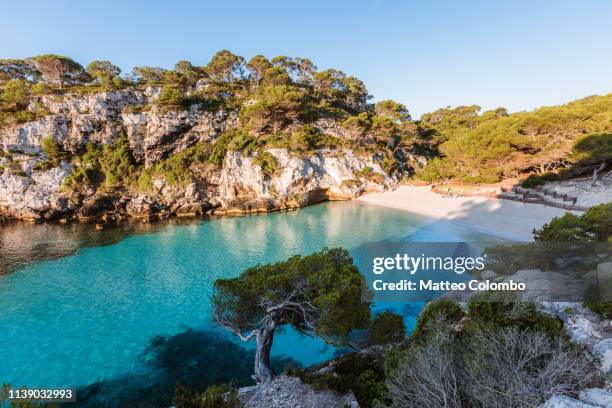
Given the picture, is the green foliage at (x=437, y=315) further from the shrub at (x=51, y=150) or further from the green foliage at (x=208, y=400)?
the shrub at (x=51, y=150)

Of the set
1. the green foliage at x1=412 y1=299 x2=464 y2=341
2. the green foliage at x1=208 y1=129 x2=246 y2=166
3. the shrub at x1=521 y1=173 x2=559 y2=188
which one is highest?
the green foliage at x1=208 y1=129 x2=246 y2=166

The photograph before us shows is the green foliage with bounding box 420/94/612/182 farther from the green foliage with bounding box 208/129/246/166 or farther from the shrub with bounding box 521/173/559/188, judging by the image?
the green foliage with bounding box 208/129/246/166

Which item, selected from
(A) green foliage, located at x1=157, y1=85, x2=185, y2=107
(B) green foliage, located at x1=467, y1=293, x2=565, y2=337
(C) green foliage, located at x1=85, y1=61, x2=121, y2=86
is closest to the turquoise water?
(B) green foliage, located at x1=467, y1=293, x2=565, y2=337

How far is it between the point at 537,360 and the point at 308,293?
461 centimetres

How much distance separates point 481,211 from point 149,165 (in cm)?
3945

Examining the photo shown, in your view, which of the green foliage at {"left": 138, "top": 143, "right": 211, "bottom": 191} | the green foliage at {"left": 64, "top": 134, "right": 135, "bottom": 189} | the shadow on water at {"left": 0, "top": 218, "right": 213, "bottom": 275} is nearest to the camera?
the shadow on water at {"left": 0, "top": 218, "right": 213, "bottom": 275}

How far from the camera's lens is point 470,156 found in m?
32.5

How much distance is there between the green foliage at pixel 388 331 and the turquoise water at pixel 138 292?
7.18ft

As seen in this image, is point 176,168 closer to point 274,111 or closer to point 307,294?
point 274,111

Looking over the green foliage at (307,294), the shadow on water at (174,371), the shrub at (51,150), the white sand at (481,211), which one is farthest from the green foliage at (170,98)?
the green foliage at (307,294)

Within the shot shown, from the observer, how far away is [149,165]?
3447 centimetres

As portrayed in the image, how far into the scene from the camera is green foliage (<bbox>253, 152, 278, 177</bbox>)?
110 ft

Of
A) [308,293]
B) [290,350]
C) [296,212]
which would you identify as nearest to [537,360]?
[308,293]

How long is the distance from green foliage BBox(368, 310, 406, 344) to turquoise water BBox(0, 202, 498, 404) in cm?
219
